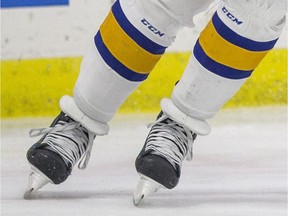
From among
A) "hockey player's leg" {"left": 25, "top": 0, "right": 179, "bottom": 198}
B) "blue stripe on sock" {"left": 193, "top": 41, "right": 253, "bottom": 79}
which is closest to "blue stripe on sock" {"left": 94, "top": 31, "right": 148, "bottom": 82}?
"hockey player's leg" {"left": 25, "top": 0, "right": 179, "bottom": 198}

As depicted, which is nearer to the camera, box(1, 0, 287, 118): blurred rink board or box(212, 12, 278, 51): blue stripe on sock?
box(212, 12, 278, 51): blue stripe on sock

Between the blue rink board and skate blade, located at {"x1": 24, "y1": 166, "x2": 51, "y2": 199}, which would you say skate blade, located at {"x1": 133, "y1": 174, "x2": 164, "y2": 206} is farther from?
the blue rink board

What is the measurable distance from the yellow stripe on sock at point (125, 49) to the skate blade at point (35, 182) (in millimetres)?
268

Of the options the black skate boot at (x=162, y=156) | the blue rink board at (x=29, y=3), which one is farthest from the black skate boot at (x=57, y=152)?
the blue rink board at (x=29, y=3)

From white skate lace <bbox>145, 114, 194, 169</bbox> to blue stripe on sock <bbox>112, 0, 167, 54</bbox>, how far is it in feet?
0.44

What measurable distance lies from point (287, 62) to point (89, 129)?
123 cm

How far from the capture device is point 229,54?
150 centimetres

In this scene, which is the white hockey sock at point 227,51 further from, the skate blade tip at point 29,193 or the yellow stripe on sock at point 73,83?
the yellow stripe on sock at point 73,83

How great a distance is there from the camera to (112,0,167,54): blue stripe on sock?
1.56m

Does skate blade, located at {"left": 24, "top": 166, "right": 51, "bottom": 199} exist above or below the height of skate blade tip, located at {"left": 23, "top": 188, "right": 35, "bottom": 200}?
above

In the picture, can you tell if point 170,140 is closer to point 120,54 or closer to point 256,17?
point 120,54

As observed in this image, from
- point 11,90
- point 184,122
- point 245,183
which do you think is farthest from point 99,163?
point 11,90

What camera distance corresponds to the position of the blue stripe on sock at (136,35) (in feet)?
5.11

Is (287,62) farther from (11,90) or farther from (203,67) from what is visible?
(203,67)
